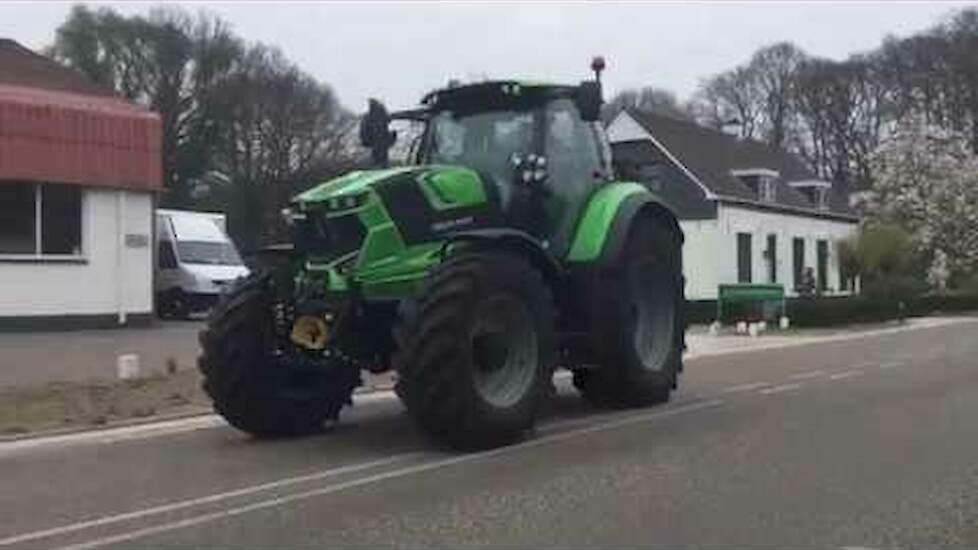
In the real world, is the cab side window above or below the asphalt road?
above

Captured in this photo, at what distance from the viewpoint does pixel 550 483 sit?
10.7 m

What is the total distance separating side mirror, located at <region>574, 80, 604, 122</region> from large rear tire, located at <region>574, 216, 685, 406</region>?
1.19m

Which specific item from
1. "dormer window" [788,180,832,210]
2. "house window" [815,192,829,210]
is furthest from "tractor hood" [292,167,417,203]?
"dormer window" [788,180,832,210]

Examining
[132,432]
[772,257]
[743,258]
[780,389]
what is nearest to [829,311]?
[743,258]

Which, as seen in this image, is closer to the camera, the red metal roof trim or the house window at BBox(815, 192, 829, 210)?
the red metal roof trim

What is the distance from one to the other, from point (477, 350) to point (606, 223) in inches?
104

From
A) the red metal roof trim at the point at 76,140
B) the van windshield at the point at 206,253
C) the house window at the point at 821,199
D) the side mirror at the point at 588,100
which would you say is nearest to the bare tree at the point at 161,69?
the house window at the point at 821,199

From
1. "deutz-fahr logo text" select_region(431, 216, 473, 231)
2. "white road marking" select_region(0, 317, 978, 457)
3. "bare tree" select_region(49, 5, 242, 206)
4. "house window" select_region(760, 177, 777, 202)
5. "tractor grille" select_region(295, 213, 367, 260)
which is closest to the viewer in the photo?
"tractor grille" select_region(295, 213, 367, 260)

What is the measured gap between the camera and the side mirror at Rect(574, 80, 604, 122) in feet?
48.2

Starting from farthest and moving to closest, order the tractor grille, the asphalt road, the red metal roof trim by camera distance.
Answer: the red metal roof trim
the tractor grille
the asphalt road

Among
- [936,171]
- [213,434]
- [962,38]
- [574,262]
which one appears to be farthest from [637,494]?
[962,38]

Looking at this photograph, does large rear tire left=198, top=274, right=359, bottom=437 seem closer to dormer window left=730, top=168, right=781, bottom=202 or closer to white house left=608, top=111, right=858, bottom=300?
white house left=608, top=111, right=858, bottom=300

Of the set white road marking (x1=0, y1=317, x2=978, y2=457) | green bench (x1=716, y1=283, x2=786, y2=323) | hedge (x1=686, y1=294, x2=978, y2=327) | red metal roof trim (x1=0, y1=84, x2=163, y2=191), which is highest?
red metal roof trim (x1=0, y1=84, x2=163, y2=191)

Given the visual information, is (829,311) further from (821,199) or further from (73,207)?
(821,199)
